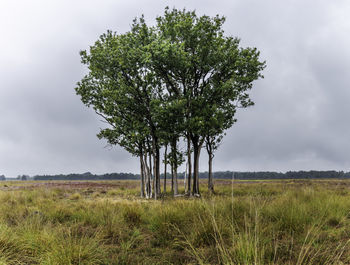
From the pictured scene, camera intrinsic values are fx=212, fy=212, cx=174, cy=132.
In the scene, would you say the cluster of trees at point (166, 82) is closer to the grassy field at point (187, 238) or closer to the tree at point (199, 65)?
the tree at point (199, 65)

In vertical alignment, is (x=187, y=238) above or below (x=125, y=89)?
below

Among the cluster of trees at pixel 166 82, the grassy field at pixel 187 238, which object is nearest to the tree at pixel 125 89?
the cluster of trees at pixel 166 82

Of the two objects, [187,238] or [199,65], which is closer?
[187,238]

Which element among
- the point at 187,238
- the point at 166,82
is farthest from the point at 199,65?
the point at 187,238

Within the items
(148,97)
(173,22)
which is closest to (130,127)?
(148,97)

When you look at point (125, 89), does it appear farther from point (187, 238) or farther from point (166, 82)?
point (187, 238)

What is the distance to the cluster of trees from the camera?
1834 centimetres

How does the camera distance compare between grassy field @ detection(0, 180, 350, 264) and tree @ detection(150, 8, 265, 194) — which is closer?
grassy field @ detection(0, 180, 350, 264)

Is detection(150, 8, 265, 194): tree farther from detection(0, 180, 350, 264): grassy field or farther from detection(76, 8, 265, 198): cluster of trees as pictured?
detection(0, 180, 350, 264): grassy field

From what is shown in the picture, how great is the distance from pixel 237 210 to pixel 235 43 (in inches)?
806

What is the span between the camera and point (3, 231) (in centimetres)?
522

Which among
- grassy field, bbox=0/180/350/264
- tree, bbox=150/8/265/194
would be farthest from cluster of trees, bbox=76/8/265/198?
grassy field, bbox=0/180/350/264

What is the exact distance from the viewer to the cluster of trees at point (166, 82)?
60.2ft

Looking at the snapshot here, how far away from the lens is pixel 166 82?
21.7 m
